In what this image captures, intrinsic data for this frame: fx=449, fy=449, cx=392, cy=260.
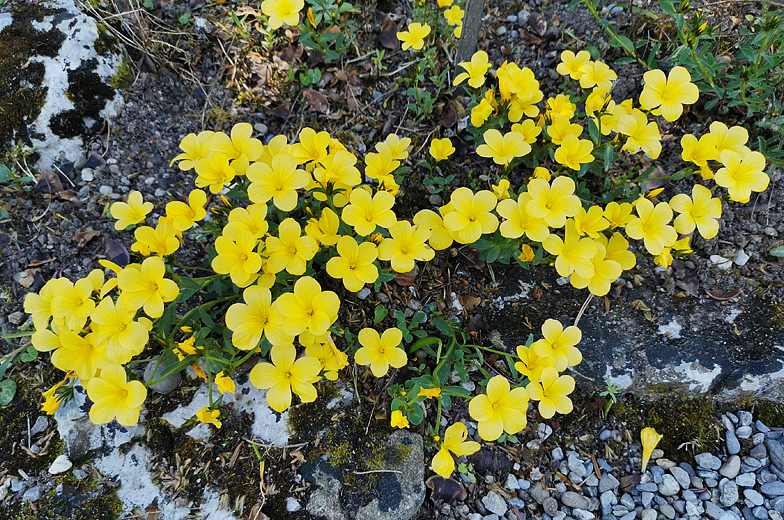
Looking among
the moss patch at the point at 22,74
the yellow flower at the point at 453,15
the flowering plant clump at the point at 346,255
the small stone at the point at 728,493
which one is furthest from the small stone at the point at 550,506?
the moss patch at the point at 22,74

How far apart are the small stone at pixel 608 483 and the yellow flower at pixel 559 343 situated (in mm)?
920

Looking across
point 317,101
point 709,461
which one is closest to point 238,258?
point 317,101

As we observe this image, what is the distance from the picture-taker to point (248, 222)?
7.16ft

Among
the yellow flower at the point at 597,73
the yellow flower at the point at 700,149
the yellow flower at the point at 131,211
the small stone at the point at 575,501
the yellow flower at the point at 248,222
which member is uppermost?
the yellow flower at the point at 597,73

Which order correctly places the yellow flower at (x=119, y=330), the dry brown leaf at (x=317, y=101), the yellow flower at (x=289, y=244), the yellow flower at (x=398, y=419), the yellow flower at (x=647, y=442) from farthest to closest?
the dry brown leaf at (x=317, y=101)
the yellow flower at (x=647, y=442)
the yellow flower at (x=398, y=419)
the yellow flower at (x=289, y=244)
the yellow flower at (x=119, y=330)

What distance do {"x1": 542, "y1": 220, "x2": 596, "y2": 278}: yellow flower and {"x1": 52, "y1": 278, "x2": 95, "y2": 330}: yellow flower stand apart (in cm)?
220

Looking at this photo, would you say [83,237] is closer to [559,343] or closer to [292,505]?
[292,505]

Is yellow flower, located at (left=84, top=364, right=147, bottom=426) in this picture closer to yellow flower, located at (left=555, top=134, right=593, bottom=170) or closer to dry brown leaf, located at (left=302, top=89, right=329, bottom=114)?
dry brown leaf, located at (left=302, top=89, right=329, bottom=114)

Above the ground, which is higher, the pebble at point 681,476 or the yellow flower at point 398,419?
the yellow flower at point 398,419

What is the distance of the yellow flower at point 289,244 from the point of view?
A: 2.13m

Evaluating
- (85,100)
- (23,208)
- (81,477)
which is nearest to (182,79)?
(85,100)

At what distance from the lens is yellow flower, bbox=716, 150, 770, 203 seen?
2217mm

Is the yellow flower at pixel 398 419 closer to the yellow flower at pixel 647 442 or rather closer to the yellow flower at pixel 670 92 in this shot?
the yellow flower at pixel 647 442

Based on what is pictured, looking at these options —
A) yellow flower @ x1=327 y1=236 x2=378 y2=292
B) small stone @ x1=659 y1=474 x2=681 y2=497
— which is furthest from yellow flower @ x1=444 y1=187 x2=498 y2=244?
small stone @ x1=659 y1=474 x2=681 y2=497
